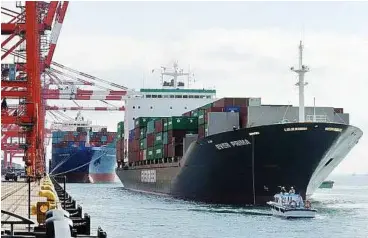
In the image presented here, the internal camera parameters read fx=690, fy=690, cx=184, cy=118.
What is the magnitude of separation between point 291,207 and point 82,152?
243 ft

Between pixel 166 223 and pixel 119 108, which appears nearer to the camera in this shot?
pixel 166 223

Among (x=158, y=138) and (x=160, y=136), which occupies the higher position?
(x=160, y=136)

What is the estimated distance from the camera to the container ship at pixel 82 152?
357 ft

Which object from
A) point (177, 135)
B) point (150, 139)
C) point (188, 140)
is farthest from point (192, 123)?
point (150, 139)

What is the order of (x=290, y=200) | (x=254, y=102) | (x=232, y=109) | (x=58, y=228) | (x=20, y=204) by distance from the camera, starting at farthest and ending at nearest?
1. (x=254, y=102)
2. (x=232, y=109)
3. (x=290, y=200)
4. (x=20, y=204)
5. (x=58, y=228)

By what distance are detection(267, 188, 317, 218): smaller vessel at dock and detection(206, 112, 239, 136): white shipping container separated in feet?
26.3

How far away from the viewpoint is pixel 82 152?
350 feet

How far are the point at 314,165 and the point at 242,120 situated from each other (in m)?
6.61

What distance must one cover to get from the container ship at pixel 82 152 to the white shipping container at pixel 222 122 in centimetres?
6406

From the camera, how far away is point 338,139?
133ft

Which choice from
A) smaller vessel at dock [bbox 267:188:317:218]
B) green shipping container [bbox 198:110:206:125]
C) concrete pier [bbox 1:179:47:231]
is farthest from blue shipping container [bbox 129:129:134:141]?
concrete pier [bbox 1:179:47:231]

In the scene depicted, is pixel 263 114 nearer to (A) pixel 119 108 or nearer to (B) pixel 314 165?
(B) pixel 314 165

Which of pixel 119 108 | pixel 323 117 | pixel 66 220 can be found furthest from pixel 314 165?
pixel 119 108

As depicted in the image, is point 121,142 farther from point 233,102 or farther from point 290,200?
Result: point 290,200
